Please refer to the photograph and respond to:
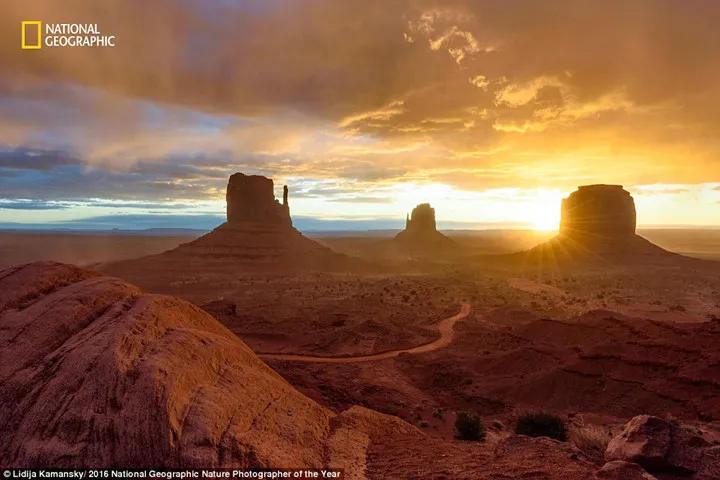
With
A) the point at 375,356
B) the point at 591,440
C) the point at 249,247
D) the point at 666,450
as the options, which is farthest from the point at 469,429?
the point at 249,247

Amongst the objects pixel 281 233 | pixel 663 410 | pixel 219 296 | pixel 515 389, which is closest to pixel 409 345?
pixel 515 389

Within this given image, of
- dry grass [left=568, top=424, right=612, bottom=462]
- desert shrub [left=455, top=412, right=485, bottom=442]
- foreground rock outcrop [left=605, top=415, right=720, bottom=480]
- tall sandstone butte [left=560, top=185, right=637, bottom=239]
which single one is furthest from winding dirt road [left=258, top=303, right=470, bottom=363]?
tall sandstone butte [left=560, top=185, right=637, bottom=239]

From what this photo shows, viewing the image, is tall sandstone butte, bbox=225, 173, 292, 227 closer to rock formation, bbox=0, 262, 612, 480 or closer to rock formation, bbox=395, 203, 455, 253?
rock formation, bbox=395, 203, 455, 253

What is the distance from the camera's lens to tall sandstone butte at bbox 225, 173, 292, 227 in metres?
94.6

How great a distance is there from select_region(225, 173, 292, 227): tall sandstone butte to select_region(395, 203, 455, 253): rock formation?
65.9 m

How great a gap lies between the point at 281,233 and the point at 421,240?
239ft

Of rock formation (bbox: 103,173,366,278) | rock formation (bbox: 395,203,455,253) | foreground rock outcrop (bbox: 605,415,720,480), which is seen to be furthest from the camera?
rock formation (bbox: 395,203,455,253)

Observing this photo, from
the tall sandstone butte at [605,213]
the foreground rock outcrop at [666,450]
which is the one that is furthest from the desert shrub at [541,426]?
the tall sandstone butte at [605,213]

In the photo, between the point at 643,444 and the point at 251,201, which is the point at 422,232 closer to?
the point at 251,201

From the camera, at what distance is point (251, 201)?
94.9m

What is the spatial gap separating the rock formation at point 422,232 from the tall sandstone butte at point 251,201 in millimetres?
65945

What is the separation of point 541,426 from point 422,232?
141275 millimetres

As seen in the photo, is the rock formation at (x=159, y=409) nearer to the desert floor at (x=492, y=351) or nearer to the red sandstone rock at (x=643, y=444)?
the red sandstone rock at (x=643, y=444)

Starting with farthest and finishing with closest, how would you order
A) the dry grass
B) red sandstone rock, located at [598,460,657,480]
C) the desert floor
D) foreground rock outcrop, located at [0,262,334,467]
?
the desert floor
the dry grass
red sandstone rock, located at [598,460,657,480]
foreground rock outcrop, located at [0,262,334,467]
